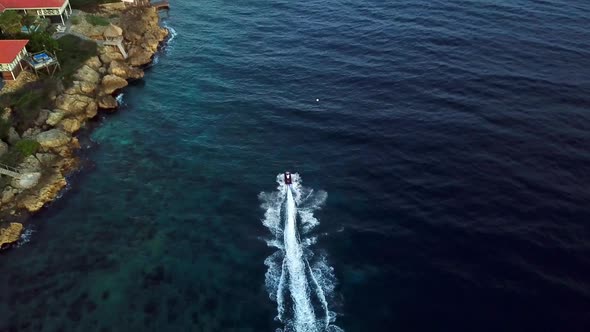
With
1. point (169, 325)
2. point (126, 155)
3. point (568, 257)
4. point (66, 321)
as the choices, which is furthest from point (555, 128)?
point (66, 321)

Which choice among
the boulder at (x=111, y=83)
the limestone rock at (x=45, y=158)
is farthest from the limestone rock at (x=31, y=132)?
the boulder at (x=111, y=83)

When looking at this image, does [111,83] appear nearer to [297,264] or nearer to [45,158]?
[45,158]

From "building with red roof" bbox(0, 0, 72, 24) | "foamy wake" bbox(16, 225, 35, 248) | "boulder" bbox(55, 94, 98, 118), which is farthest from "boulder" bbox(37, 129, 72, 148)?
"building with red roof" bbox(0, 0, 72, 24)

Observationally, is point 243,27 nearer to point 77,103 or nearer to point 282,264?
point 77,103

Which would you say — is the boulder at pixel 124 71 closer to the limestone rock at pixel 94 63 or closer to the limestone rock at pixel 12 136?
the limestone rock at pixel 94 63

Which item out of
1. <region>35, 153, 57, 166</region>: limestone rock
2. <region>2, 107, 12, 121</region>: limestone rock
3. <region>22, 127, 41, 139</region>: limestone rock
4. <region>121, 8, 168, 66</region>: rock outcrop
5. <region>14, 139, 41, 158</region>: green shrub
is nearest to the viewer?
<region>14, 139, 41, 158</region>: green shrub

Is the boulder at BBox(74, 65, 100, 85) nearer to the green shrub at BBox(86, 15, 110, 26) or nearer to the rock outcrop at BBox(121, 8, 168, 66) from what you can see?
the rock outcrop at BBox(121, 8, 168, 66)

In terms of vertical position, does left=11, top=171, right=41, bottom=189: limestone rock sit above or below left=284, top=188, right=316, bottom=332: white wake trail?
above
